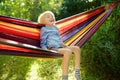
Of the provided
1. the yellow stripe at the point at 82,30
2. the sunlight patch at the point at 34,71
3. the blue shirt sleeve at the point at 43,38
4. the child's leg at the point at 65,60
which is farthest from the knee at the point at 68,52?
the sunlight patch at the point at 34,71

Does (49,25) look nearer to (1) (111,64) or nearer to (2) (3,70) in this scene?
(1) (111,64)

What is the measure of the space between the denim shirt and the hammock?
0.07m

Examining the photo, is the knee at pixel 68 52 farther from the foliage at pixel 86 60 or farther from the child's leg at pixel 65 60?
the foliage at pixel 86 60

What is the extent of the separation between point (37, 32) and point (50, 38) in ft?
0.54

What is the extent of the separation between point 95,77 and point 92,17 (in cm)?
175

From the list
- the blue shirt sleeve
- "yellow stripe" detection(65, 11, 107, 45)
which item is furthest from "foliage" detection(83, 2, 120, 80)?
the blue shirt sleeve

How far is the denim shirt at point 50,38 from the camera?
11.8 ft

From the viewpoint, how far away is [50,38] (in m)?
3.68

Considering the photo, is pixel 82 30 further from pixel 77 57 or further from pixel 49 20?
pixel 77 57

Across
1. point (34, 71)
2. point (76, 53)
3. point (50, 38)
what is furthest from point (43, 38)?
point (34, 71)

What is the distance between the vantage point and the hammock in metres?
3.04

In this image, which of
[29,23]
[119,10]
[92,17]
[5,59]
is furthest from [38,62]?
[29,23]

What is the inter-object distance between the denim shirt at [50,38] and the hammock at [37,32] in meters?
0.07

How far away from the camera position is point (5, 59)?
6.04 m
